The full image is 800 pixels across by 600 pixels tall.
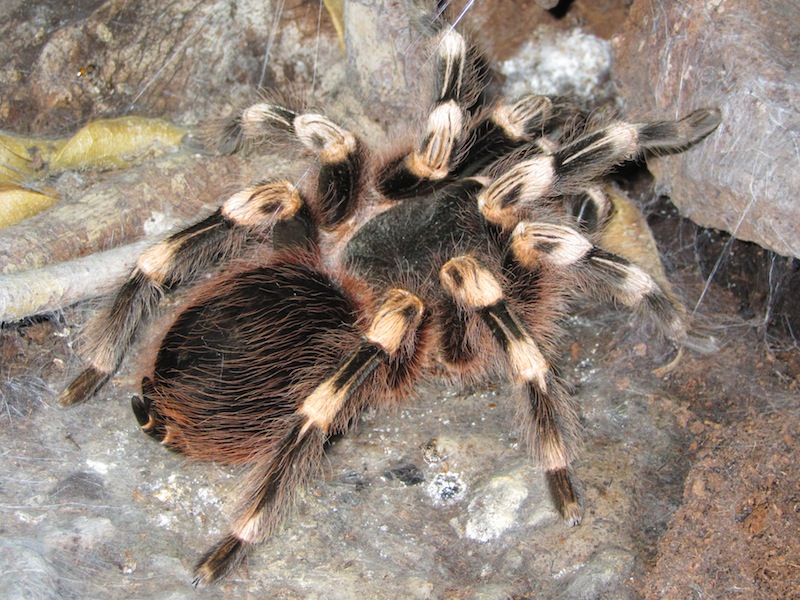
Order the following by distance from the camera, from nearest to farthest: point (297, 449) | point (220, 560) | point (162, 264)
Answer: point (220, 560) → point (297, 449) → point (162, 264)

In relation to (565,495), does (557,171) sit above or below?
above

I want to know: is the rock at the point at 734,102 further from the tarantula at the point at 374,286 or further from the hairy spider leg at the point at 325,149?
the hairy spider leg at the point at 325,149

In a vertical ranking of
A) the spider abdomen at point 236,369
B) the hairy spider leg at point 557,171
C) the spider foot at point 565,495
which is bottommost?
the spider foot at point 565,495

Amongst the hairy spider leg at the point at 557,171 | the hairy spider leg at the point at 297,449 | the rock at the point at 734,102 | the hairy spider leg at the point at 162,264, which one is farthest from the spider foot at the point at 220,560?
the rock at the point at 734,102

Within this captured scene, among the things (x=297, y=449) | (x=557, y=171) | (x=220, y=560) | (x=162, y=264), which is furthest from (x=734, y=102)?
(x=220, y=560)

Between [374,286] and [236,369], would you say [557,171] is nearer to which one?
[374,286]

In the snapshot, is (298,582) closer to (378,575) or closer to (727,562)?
(378,575)

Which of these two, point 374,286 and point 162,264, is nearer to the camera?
point 162,264
